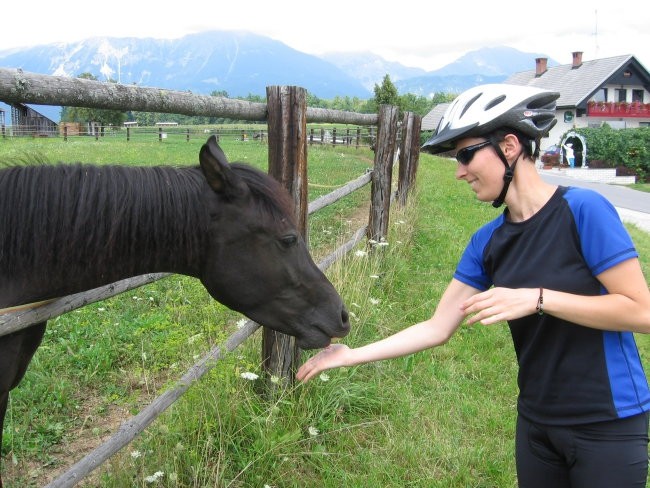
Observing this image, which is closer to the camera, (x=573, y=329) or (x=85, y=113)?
(x=573, y=329)

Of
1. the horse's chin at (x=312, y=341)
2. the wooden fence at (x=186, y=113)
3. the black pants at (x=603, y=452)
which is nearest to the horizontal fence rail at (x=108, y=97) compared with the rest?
the wooden fence at (x=186, y=113)

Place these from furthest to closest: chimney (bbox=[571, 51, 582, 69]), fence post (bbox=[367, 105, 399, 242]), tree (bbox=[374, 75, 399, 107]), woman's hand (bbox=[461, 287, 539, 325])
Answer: chimney (bbox=[571, 51, 582, 69]), tree (bbox=[374, 75, 399, 107]), fence post (bbox=[367, 105, 399, 242]), woman's hand (bbox=[461, 287, 539, 325])

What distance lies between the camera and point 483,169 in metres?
1.84

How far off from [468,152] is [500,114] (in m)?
0.16

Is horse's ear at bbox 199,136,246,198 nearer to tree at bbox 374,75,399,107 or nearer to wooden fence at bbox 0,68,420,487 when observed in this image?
wooden fence at bbox 0,68,420,487


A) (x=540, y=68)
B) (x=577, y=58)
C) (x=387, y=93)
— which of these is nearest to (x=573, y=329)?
(x=387, y=93)

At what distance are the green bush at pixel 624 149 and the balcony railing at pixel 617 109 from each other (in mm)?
12073

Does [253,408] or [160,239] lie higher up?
[160,239]

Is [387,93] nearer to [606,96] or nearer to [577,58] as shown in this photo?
[606,96]

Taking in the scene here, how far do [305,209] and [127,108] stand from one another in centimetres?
148

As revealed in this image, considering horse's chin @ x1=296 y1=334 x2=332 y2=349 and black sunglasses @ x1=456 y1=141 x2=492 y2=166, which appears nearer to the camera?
black sunglasses @ x1=456 y1=141 x2=492 y2=166

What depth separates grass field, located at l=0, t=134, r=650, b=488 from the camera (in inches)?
107

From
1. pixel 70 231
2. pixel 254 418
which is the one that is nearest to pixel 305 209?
pixel 254 418

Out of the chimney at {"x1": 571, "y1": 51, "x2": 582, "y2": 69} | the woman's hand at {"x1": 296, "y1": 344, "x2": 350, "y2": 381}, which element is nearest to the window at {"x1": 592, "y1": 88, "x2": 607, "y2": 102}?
the chimney at {"x1": 571, "y1": 51, "x2": 582, "y2": 69}
